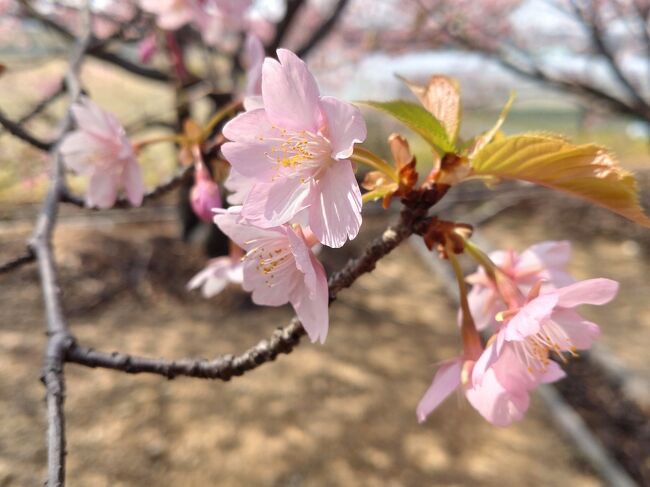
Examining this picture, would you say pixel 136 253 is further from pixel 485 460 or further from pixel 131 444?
pixel 485 460

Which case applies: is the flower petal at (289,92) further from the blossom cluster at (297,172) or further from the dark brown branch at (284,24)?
the dark brown branch at (284,24)

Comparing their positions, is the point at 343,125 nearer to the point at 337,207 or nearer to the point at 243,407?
the point at 337,207

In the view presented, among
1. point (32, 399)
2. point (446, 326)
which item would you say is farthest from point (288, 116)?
point (446, 326)

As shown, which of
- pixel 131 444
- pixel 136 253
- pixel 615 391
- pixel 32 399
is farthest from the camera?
pixel 136 253

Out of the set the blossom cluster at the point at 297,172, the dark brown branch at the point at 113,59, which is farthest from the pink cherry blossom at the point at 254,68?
the dark brown branch at the point at 113,59

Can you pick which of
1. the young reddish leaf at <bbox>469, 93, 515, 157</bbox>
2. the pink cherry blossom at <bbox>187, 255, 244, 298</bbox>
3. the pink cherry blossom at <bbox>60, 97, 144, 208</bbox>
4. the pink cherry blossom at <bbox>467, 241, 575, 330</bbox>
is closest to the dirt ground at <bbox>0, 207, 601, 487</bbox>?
the pink cherry blossom at <bbox>187, 255, 244, 298</bbox>

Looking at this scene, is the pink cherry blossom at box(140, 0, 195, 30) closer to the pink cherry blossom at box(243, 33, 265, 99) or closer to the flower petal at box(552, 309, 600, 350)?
the pink cherry blossom at box(243, 33, 265, 99)
